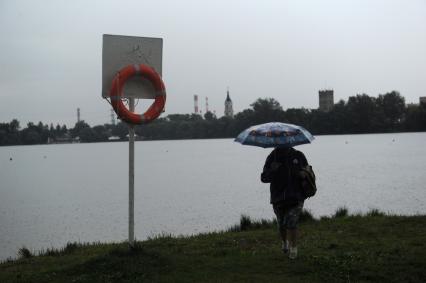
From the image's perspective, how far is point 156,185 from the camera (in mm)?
28438

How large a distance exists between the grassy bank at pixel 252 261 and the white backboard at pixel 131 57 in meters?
1.95

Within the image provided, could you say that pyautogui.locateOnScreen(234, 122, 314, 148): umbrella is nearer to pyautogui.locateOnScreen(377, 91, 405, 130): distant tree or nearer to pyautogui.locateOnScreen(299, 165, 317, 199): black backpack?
pyautogui.locateOnScreen(299, 165, 317, 199): black backpack

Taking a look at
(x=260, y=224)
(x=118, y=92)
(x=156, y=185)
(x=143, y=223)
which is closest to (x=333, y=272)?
(x=118, y=92)

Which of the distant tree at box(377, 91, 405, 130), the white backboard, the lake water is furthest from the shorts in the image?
the distant tree at box(377, 91, 405, 130)

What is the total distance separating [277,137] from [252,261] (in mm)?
1395

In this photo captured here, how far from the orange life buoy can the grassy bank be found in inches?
61.6

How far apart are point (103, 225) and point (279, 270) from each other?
1075 cm

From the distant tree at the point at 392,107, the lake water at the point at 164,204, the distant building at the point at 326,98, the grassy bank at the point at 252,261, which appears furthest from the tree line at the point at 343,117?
the grassy bank at the point at 252,261

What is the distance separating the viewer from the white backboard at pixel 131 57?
6.80m

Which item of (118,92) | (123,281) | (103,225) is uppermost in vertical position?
(118,92)

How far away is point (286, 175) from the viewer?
19.9ft

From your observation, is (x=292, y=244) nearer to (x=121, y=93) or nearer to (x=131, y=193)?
(x=131, y=193)

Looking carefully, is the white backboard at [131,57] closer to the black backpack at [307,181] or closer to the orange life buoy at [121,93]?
the orange life buoy at [121,93]

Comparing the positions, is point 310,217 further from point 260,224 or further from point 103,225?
point 103,225
